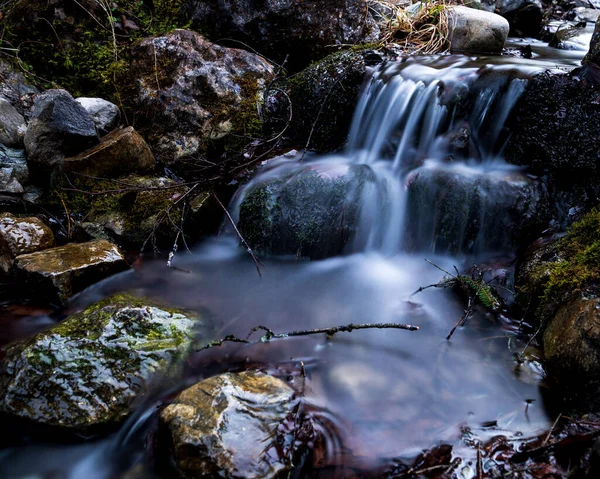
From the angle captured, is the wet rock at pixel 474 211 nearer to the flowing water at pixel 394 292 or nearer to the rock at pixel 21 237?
the flowing water at pixel 394 292

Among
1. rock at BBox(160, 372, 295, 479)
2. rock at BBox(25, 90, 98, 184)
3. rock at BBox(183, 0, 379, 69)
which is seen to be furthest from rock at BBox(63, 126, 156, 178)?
rock at BBox(160, 372, 295, 479)

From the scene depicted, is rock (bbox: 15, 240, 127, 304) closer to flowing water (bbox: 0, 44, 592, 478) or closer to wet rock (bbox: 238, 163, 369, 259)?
flowing water (bbox: 0, 44, 592, 478)

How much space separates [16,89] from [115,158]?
148 centimetres

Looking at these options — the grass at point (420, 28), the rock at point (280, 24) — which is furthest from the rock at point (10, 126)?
the grass at point (420, 28)

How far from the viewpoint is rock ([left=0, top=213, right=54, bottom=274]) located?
3049 mm

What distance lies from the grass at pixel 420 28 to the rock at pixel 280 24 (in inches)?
32.9

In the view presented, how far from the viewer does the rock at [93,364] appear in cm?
197

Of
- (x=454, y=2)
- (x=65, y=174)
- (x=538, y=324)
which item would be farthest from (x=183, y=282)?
(x=454, y=2)

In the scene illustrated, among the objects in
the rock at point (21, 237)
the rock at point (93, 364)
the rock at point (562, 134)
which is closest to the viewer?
the rock at point (93, 364)

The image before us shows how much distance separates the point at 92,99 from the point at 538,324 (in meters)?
4.31

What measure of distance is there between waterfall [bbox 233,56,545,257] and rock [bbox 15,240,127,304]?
1113 mm

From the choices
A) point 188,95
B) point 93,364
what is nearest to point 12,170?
point 188,95

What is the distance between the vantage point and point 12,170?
3.52 meters

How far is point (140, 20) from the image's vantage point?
5000 mm
